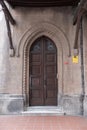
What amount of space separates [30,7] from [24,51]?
1.54 metres

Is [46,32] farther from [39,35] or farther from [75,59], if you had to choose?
[75,59]

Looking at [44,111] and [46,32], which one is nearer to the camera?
[44,111]

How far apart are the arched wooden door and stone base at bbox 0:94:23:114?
0.52 m

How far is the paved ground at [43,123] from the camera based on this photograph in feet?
16.5

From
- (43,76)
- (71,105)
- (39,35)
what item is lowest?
(71,105)

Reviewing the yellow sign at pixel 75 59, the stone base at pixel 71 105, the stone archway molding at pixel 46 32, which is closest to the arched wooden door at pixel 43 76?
the stone archway molding at pixel 46 32

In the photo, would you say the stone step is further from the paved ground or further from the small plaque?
the small plaque

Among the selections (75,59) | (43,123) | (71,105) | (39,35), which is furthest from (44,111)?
(39,35)

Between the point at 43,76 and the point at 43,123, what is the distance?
2064 millimetres

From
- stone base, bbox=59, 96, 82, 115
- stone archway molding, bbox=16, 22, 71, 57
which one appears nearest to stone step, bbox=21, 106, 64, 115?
stone base, bbox=59, 96, 82, 115

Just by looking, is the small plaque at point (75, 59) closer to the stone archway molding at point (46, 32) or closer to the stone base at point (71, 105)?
the stone archway molding at point (46, 32)

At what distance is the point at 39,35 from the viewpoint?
7062 millimetres

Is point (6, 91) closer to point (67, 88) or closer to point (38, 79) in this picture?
point (38, 79)

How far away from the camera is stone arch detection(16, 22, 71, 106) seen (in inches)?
270
